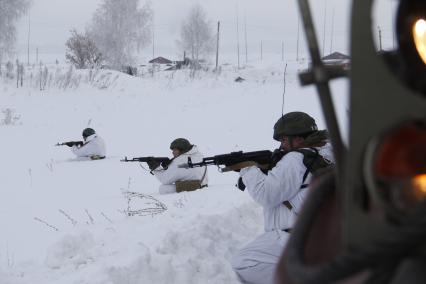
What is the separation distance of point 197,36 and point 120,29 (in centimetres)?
1198

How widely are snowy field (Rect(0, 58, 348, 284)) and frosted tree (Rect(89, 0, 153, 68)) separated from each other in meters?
25.3

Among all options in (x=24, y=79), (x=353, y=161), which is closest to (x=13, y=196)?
(x=353, y=161)

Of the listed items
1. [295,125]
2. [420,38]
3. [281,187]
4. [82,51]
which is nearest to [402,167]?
[420,38]

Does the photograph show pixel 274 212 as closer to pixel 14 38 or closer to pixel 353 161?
pixel 353 161

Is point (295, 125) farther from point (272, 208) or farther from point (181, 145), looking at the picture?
point (181, 145)

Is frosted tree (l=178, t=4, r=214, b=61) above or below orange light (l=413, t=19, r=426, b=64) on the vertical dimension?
above

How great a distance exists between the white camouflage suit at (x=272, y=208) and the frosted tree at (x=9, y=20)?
121 feet

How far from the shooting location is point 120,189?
823 centimetres

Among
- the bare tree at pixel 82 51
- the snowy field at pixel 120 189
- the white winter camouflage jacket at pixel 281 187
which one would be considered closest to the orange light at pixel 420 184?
the snowy field at pixel 120 189

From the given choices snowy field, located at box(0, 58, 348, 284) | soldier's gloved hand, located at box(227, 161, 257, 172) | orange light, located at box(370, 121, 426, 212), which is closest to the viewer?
orange light, located at box(370, 121, 426, 212)

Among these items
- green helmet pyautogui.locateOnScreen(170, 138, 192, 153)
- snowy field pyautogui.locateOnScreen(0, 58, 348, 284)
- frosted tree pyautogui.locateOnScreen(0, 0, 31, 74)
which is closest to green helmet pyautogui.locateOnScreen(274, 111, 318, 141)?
snowy field pyautogui.locateOnScreen(0, 58, 348, 284)

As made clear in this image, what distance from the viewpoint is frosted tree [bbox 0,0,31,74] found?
37.8 m

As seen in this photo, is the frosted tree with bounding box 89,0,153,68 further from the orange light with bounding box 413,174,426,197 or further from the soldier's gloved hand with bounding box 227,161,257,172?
the orange light with bounding box 413,174,426,197

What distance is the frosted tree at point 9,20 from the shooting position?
124ft
